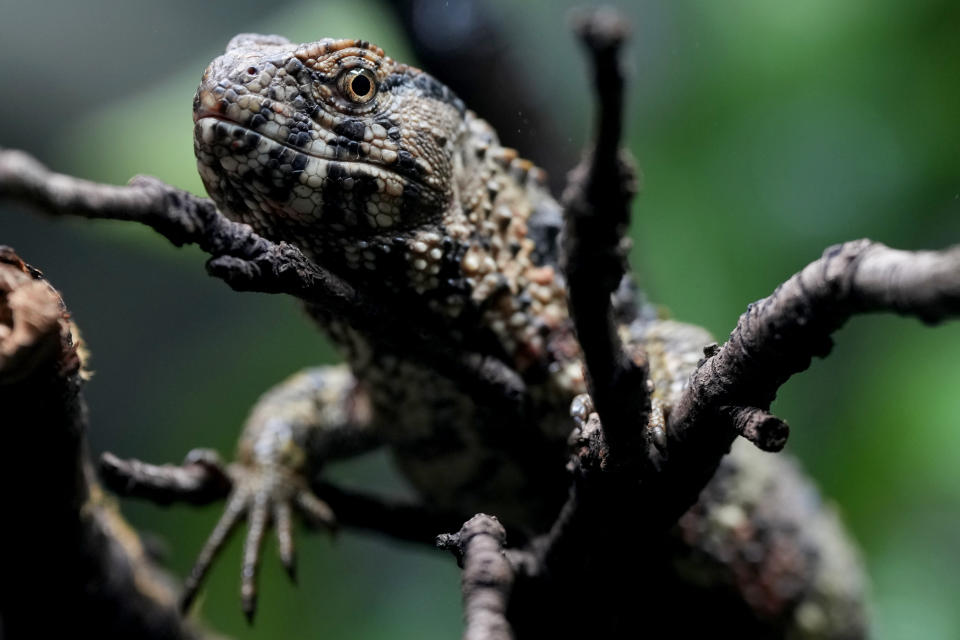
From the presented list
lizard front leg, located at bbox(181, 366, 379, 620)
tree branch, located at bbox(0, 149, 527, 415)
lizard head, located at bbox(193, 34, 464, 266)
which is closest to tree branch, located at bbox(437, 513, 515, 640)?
tree branch, located at bbox(0, 149, 527, 415)

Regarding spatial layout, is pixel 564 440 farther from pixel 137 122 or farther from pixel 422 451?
pixel 137 122

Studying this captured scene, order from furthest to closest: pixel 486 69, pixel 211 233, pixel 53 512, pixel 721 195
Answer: pixel 721 195 < pixel 486 69 < pixel 53 512 < pixel 211 233

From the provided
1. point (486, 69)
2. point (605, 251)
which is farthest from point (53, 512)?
point (486, 69)

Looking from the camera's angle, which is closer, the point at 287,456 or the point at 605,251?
the point at 605,251

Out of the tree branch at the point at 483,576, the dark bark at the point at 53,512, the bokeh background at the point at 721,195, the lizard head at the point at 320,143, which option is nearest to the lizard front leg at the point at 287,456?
the dark bark at the point at 53,512

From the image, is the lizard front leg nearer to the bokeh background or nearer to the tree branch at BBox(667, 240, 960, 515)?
the bokeh background

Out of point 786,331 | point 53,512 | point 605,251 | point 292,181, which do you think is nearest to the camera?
point 605,251

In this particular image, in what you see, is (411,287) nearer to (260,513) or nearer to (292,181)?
(292,181)
